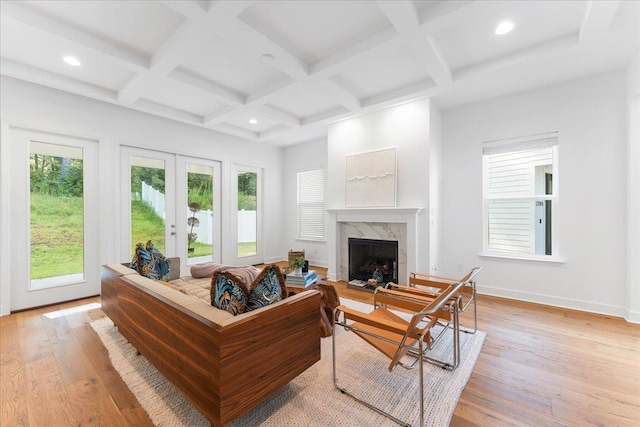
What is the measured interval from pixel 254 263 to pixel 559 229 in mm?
5441

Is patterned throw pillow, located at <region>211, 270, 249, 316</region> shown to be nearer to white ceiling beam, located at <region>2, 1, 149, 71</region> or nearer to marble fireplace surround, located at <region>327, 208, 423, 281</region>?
white ceiling beam, located at <region>2, 1, 149, 71</region>

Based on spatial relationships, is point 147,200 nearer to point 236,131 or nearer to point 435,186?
point 236,131

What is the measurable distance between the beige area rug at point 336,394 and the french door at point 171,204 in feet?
8.05

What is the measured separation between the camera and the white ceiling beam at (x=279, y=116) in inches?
170

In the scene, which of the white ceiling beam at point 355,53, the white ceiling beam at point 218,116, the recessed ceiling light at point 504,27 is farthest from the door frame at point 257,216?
the recessed ceiling light at point 504,27

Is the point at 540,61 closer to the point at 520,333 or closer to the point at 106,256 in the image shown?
the point at 520,333

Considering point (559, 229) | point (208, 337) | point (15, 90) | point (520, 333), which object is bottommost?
point (520, 333)

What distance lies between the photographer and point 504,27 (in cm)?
249

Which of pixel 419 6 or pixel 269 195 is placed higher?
pixel 419 6

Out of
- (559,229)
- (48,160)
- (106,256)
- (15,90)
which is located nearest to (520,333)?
(559,229)

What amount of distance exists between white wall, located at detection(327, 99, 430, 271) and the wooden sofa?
263 centimetres

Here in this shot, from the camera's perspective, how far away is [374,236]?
440cm

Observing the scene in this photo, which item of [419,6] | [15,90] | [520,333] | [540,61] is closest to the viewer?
[419,6]

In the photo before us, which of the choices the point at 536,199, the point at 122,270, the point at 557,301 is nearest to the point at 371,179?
the point at 536,199
